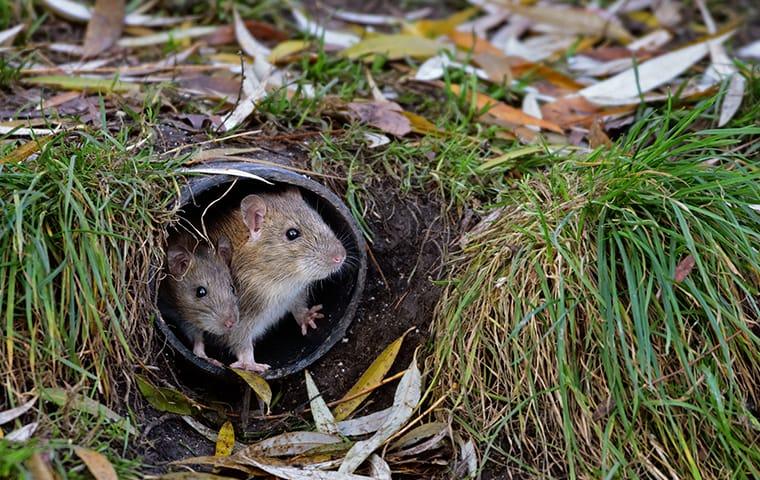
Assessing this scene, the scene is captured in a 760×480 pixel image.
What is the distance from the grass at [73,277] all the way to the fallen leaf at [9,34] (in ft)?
6.38

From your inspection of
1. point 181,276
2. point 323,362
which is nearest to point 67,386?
point 181,276

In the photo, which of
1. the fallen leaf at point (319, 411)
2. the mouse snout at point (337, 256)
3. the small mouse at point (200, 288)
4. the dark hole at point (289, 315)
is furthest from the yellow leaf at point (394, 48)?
the fallen leaf at point (319, 411)

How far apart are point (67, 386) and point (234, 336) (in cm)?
136

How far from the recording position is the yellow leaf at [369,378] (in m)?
4.91

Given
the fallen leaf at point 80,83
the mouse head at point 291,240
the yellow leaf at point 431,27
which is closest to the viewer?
the mouse head at point 291,240

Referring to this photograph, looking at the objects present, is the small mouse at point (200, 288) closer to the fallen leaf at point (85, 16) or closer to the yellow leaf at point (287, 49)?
the yellow leaf at point (287, 49)

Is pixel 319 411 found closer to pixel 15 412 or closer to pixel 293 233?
pixel 293 233

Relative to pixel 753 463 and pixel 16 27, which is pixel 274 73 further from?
pixel 753 463

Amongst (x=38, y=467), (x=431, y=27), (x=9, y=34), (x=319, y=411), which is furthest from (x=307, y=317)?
(x=431, y=27)

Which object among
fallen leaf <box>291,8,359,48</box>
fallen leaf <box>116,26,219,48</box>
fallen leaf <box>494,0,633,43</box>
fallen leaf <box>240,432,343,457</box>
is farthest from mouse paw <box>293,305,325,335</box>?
fallen leaf <box>494,0,633,43</box>

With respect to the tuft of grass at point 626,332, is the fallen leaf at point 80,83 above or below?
above

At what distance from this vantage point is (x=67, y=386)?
4105 mm

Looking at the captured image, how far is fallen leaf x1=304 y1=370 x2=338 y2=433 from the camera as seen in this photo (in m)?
4.75

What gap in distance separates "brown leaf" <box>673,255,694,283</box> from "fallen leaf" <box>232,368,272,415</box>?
1.94 m
